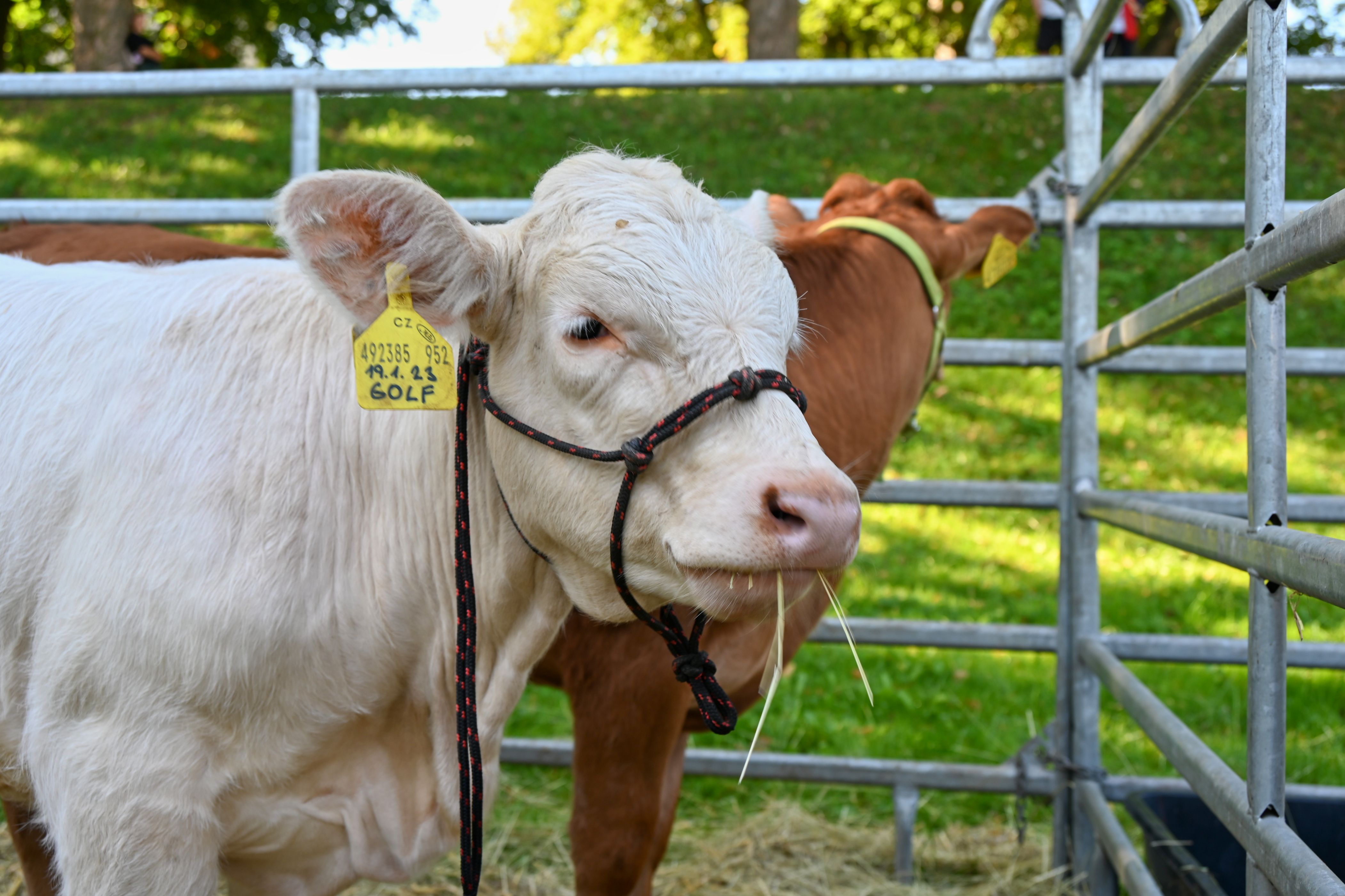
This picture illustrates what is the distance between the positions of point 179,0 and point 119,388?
1533 centimetres

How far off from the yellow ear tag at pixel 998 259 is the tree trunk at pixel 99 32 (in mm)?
9971

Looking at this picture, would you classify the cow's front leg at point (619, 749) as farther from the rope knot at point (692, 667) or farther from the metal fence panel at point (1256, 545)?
the metal fence panel at point (1256, 545)

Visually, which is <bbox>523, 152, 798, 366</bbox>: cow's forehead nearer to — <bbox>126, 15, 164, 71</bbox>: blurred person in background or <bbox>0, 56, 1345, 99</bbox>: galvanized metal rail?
<bbox>0, 56, 1345, 99</bbox>: galvanized metal rail

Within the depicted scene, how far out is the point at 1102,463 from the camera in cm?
723

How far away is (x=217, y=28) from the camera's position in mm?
15484

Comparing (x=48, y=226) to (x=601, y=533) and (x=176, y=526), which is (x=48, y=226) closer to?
(x=176, y=526)

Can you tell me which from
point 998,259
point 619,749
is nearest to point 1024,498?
point 998,259

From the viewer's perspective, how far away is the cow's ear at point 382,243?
5.47 feet

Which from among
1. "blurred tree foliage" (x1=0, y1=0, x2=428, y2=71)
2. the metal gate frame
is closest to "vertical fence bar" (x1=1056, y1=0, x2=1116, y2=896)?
the metal gate frame

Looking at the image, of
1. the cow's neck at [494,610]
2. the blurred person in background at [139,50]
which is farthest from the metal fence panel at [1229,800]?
the blurred person in background at [139,50]

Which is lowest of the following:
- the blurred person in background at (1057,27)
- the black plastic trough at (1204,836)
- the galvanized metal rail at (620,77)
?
the black plastic trough at (1204,836)

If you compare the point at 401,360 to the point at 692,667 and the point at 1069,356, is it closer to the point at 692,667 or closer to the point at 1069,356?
the point at 692,667

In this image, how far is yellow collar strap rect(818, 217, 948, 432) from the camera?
120 inches

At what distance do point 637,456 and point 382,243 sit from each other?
1.87ft
